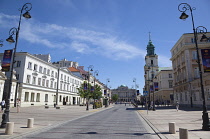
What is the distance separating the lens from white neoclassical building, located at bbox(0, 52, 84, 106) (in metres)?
36.6

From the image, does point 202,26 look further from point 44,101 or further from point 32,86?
point 44,101

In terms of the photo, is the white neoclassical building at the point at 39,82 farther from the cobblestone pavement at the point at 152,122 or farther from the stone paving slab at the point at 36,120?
the cobblestone pavement at the point at 152,122

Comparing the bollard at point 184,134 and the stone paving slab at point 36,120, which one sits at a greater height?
the bollard at point 184,134

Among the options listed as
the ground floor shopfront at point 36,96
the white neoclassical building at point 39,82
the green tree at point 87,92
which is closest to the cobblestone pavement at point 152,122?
the green tree at point 87,92

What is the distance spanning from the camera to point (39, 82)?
141 ft

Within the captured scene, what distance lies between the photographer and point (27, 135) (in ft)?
29.8

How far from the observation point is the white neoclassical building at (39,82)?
36625mm

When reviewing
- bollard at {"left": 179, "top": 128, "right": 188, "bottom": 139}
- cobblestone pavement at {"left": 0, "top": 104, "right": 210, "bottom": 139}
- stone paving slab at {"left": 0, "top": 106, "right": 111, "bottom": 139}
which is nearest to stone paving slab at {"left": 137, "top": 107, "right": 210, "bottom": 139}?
cobblestone pavement at {"left": 0, "top": 104, "right": 210, "bottom": 139}

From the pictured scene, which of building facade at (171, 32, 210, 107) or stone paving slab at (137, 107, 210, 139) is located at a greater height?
building facade at (171, 32, 210, 107)

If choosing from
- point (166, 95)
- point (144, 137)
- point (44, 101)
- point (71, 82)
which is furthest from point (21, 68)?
point (166, 95)

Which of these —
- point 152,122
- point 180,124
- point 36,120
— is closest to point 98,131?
point 152,122

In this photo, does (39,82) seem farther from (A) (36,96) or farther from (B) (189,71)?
(B) (189,71)

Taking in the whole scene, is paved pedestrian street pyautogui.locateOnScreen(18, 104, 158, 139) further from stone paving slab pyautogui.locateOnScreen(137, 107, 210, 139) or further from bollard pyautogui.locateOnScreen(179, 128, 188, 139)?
A: bollard pyautogui.locateOnScreen(179, 128, 188, 139)

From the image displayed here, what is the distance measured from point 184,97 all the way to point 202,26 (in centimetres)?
3308
